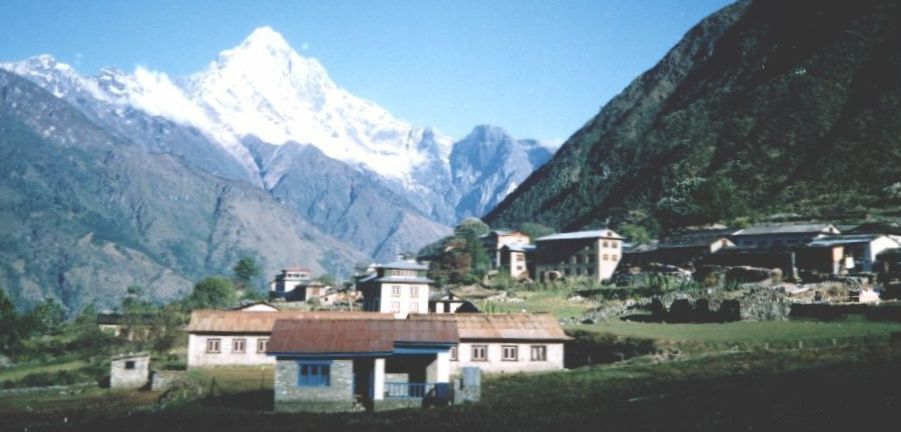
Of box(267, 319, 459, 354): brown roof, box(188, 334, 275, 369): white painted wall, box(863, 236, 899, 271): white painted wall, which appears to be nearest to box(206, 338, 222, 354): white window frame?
box(188, 334, 275, 369): white painted wall

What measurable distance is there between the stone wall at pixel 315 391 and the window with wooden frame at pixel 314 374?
0.15 m

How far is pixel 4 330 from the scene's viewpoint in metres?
86.1

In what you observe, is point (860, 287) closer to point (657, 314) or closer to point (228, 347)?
point (657, 314)

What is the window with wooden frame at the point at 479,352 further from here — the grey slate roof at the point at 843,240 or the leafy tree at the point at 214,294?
the leafy tree at the point at 214,294

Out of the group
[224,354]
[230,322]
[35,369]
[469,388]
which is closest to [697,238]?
[230,322]

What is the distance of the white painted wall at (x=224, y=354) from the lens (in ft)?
180

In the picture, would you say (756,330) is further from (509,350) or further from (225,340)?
(225,340)

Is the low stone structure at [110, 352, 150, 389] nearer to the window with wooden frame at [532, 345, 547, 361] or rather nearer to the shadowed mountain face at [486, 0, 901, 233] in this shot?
the window with wooden frame at [532, 345, 547, 361]

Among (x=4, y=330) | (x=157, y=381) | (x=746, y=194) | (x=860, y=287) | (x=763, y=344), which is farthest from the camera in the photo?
(x=746, y=194)

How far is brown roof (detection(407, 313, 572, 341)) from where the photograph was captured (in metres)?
49.3

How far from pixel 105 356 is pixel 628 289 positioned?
5318 cm

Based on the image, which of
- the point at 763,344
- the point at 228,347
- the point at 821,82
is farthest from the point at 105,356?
the point at 821,82

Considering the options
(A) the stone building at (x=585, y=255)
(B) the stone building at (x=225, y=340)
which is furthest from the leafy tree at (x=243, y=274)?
(B) the stone building at (x=225, y=340)

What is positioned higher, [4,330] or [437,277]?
[437,277]
